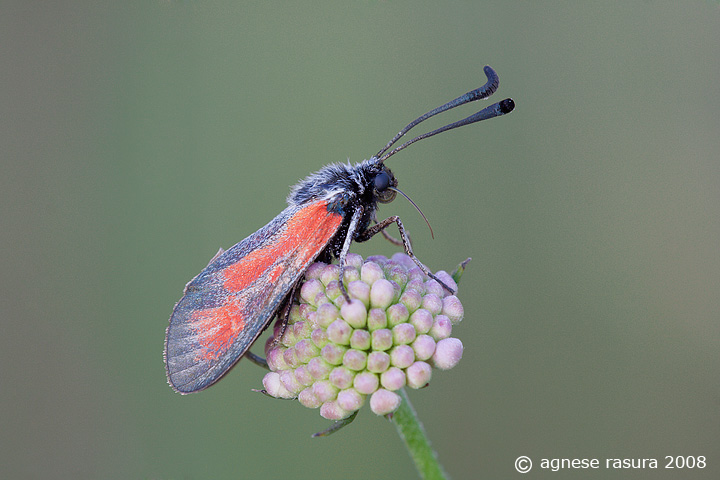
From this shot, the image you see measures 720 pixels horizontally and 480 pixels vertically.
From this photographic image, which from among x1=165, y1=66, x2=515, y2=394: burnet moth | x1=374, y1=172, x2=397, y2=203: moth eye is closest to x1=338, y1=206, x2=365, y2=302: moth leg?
x1=165, y1=66, x2=515, y2=394: burnet moth

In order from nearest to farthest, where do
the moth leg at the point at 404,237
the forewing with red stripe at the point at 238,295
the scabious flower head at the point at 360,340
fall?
1. the scabious flower head at the point at 360,340
2. the forewing with red stripe at the point at 238,295
3. the moth leg at the point at 404,237

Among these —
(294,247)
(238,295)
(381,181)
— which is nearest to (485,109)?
(381,181)

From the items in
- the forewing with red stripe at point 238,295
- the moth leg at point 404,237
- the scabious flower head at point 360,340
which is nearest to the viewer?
the scabious flower head at point 360,340

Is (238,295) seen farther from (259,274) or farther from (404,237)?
(404,237)

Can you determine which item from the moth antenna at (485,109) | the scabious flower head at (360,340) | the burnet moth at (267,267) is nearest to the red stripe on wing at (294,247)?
the burnet moth at (267,267)

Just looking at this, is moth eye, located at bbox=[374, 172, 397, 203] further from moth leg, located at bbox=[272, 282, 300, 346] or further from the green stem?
the green stem

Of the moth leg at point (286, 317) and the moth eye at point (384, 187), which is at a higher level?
the moth eye at point (384, 187)

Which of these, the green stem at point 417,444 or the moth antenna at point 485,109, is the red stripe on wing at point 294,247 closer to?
the moth antenna at point 485,109

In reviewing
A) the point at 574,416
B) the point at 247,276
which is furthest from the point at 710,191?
the point at 247,276
